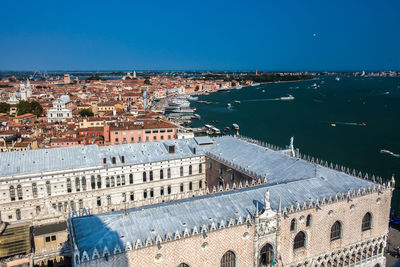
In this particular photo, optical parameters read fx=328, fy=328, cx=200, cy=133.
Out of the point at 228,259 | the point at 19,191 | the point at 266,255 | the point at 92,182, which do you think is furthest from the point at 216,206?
the point at 19,191

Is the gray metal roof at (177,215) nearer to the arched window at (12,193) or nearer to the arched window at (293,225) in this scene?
the arched window at (293,225)

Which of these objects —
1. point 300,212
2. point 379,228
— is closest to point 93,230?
point 300,212

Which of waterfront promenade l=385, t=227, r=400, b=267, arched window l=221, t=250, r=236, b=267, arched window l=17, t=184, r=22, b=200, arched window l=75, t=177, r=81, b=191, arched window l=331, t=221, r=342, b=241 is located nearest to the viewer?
arched window l=221, t=250, r=236, b=267

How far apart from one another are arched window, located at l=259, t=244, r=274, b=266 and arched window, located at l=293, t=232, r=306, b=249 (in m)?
2.49

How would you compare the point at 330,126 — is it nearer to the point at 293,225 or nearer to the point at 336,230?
the point at 336,230

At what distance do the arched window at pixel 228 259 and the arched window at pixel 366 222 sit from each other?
45.4 feet

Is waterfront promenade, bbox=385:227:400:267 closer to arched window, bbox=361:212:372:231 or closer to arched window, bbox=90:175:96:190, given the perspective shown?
arched window, bbox=361:212:372:231

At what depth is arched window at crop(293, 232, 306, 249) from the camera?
2681 cm

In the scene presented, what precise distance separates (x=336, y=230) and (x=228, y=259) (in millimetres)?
10958

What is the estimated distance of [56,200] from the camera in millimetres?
36344

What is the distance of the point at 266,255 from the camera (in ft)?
84.0

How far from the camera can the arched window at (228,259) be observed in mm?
23828

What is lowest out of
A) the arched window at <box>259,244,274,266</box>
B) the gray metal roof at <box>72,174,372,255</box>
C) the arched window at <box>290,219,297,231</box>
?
the arched window at <box>259,244,274,266</box>

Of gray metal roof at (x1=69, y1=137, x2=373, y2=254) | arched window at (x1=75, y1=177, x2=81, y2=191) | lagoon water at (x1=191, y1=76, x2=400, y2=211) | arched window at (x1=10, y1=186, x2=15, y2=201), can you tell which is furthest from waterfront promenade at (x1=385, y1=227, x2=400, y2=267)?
arched window at (x1=10, y1=186, x2=15, y2=201)
